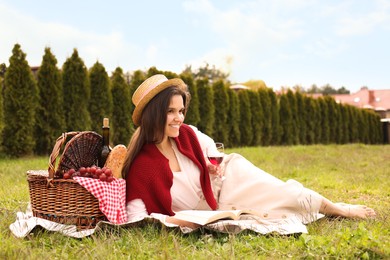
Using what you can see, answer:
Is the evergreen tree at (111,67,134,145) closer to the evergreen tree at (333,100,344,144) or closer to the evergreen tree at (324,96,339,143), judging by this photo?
the evergreen tree at (324,96,339,143)

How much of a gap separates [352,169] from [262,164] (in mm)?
1742

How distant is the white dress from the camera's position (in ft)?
12.8

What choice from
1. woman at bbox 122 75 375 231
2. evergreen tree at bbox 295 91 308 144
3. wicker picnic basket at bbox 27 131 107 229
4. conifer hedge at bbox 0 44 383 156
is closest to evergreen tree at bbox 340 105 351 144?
evergreen tree at bbox 295 91 308 144

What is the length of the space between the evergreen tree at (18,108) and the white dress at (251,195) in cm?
796

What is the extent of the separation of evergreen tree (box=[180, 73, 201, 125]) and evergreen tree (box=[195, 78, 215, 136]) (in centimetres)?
44

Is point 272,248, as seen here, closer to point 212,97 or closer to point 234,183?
point 234,183

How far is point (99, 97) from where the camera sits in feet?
40.5

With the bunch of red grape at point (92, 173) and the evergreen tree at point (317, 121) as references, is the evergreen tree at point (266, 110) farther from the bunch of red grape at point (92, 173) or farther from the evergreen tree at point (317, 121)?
the bunch of red grape at point (92, 173)

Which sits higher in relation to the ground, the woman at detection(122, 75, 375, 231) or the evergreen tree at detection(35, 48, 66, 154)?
the evergreen tree at detection(35, 48, 66, 154)

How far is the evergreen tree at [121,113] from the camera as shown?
1261cm

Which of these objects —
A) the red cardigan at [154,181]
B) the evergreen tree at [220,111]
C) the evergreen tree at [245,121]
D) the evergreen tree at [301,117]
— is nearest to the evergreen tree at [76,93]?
the evergreen tree at [220,111]

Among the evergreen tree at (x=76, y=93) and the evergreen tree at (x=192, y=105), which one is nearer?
the evergreen tree at (x=76, y=93)

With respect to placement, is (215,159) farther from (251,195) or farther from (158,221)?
(158,221)

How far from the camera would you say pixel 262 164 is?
9727mm
